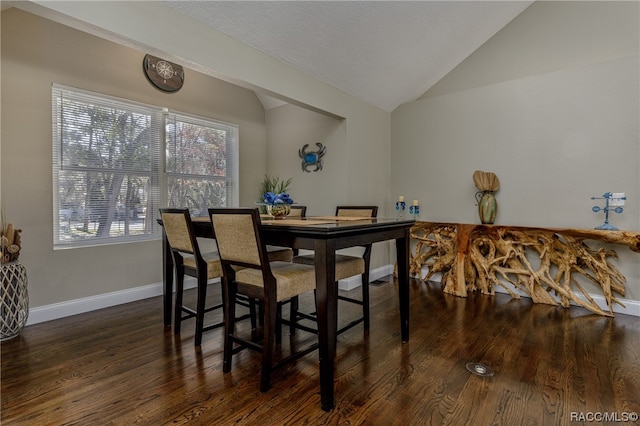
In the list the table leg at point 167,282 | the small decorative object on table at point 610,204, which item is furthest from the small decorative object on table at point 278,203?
the small decorative object on table at point 610,204

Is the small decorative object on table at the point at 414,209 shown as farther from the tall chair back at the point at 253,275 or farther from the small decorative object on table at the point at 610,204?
the tall chair back at the point at 253,275

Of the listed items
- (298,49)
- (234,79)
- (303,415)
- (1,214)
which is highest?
(298,49)

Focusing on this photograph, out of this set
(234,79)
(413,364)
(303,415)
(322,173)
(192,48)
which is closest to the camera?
(303,415)

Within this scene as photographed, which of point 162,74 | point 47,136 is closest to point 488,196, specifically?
point 162,74

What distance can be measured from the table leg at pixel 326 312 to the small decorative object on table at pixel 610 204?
2.83 meters

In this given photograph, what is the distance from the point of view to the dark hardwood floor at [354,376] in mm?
1594

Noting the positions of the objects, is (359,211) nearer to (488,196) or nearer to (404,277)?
(404,277)

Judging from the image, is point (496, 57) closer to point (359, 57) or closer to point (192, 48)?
point (359, 57)

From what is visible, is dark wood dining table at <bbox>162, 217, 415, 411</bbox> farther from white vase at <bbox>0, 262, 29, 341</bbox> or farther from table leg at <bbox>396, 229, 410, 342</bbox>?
white vase at <bbox>0, 262, 29, 341</bbox>

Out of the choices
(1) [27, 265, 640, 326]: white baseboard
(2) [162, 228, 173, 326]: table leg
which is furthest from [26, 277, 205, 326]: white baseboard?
(2) [162, 228, 173, 326]: table leg

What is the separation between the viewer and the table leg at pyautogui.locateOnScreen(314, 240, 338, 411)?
1.67m

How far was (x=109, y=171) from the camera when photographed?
10.6 ft

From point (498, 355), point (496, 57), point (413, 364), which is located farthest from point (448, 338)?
point (496, 57)

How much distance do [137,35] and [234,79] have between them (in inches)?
30.4
